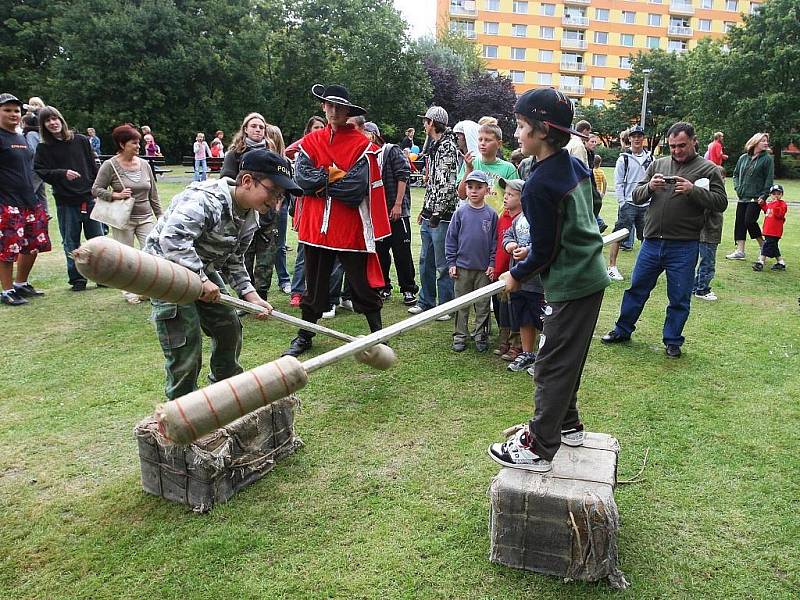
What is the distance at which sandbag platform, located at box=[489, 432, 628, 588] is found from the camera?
3.11 m

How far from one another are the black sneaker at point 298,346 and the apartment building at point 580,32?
6979cm

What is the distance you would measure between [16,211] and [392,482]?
655 centimetres

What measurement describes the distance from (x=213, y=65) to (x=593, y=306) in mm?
39574

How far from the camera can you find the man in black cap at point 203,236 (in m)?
3.73

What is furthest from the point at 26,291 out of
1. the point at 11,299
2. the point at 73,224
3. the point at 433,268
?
the point at 433,268

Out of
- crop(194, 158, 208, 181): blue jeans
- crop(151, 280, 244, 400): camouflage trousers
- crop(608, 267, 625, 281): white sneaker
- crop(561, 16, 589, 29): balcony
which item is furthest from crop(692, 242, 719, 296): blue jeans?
crop(561, 16, 589, 29): balcony

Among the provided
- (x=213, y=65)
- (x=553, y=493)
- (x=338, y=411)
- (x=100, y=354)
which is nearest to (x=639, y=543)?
(x=553, y=493)

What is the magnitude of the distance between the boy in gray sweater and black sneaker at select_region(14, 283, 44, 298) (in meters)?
5.76

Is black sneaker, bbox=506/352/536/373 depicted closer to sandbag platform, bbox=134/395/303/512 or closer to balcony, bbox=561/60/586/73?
sandbag platform, bbox=134/395/303/512

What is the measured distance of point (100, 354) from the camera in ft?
20.5

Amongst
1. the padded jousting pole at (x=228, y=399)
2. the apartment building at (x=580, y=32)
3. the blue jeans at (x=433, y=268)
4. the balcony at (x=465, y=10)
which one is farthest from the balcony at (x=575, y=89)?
the padded jousting pole at (x=228, y=399)

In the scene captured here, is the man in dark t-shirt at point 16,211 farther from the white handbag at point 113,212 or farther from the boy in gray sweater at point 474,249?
the boy in gray sweater at point 474,249

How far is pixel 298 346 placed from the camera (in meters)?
6.25

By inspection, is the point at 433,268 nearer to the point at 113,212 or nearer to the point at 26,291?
the point at 113,212
